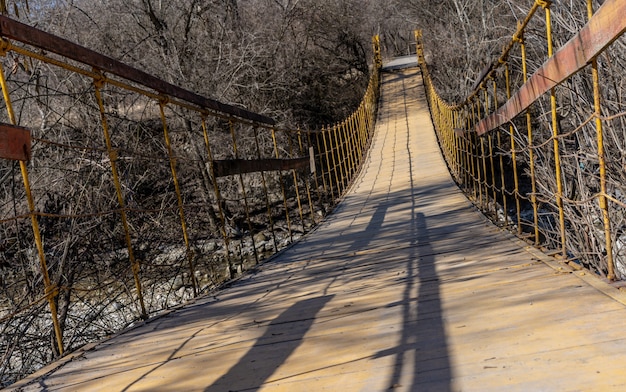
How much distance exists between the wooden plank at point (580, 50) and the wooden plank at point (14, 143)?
1.83 meters

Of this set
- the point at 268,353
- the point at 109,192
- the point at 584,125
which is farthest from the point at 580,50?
the point at 109,192

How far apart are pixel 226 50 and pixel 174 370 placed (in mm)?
14823

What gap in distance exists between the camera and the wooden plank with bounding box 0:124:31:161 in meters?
2.12

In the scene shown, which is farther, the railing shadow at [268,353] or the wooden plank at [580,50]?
the wooden plank at [580,50]

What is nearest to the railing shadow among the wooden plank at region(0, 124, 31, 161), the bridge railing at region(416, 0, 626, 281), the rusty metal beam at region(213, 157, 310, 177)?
the wooden plank at region(0, 124, 31, 161)

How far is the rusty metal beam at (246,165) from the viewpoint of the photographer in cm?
455

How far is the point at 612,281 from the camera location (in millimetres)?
2352

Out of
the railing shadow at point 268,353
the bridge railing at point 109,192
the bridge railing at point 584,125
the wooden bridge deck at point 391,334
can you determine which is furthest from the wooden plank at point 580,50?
the bridge railing at point 109,192

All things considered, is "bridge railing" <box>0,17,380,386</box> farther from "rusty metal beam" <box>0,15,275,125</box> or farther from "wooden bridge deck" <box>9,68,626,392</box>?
"wooden bridge deck" <box>9,68,626,392</box>

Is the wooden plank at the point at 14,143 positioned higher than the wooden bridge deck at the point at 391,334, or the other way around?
the wooden plank at the point at 14,143

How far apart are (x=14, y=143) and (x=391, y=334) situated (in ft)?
4.37

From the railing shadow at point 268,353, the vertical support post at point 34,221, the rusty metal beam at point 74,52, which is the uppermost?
the rusty metal beam at point 74,52

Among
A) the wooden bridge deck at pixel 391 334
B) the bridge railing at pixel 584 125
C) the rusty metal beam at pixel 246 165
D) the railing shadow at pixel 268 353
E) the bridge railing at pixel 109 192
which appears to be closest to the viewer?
the wooden bridge deck at pixel 391 334

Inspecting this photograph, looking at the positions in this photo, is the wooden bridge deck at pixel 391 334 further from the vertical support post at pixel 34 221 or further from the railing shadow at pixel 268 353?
the vertical support post at pixel 34 221
